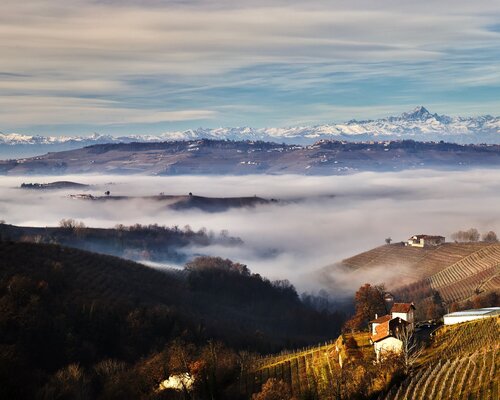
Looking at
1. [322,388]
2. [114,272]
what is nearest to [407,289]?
[114,272]

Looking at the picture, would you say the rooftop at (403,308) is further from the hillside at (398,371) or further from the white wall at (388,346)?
the white wall at (388,346)

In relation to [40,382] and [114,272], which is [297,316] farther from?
[40,382]

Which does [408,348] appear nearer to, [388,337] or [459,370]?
[388,337]

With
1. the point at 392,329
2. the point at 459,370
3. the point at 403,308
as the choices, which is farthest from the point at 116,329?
the point at 459,370

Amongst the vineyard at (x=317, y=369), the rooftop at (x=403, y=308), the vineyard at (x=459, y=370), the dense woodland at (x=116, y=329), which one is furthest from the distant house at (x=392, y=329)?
the dense woodland at (x=116, y=329)

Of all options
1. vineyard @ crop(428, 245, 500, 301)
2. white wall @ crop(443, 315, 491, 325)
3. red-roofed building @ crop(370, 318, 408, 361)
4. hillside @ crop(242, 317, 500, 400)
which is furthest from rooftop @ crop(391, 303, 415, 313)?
vineyard @ crop(428, 245, 500, 301)
